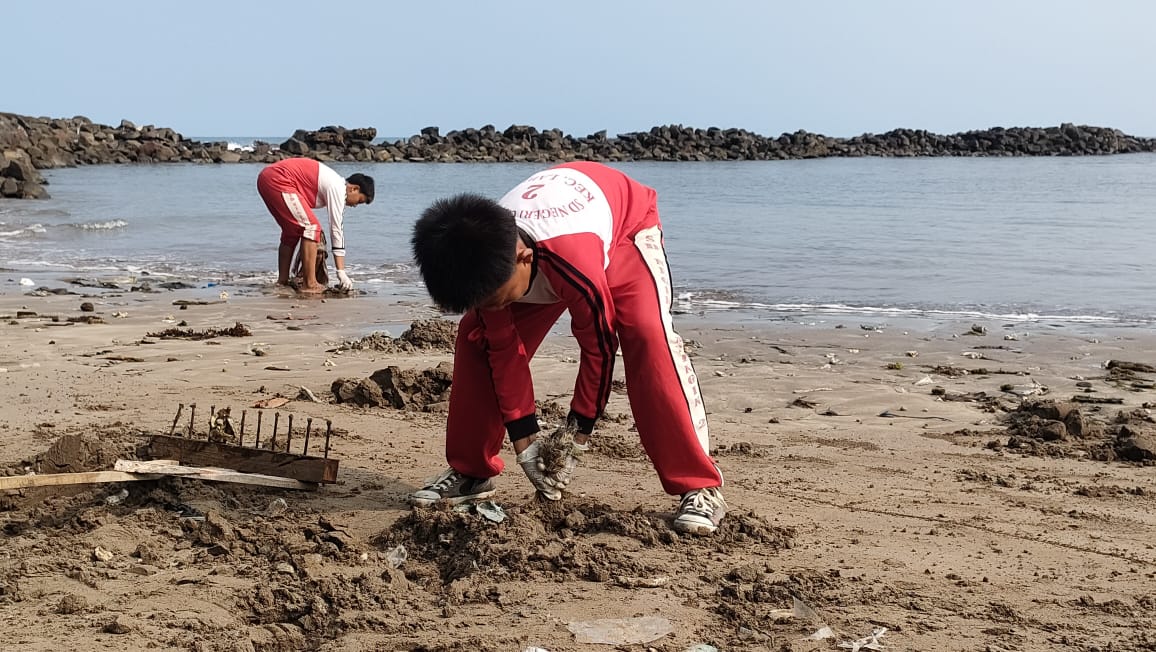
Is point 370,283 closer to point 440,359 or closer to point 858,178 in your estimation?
point 440,359

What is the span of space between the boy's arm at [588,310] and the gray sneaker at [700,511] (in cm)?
41

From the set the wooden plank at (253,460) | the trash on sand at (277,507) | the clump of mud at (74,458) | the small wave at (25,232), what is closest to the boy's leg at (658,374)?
the wooden plank at (253,460)

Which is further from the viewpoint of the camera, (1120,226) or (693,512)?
(1120,226)

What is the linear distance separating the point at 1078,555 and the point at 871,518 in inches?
25.1

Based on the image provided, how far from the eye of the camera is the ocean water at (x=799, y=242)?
9.04m

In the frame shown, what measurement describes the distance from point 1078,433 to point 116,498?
380 cm

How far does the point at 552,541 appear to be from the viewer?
3111 mm

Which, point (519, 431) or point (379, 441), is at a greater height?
point (519, 431)

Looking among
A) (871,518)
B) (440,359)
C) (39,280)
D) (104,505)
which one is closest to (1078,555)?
(871,518)

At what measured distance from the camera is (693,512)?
3.27m

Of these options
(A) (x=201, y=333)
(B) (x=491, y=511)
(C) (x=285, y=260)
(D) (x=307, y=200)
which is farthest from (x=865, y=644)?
(C) (x=285, y=260)

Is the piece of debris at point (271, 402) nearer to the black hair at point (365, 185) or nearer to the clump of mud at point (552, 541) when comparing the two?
the clump of mud at point (552, 541)

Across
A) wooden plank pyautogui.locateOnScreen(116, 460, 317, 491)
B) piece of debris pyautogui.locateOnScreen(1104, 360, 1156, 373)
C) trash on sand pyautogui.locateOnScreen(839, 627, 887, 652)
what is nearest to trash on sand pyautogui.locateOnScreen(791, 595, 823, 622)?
trash on sand pyautogui.locateOnScreen(839, 627, 887, 652)

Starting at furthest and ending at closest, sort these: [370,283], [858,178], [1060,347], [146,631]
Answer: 1. [858,178]
2. [370,283]
3. [1060,347]
4. [146,631]
